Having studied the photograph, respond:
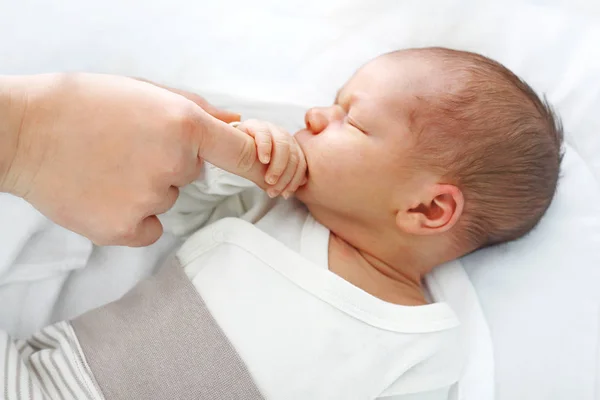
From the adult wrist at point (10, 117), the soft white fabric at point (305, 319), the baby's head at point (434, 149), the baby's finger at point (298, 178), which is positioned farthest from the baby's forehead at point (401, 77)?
the adult wrist at point (10, 117)

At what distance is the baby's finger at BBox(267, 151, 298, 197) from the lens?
106 cm

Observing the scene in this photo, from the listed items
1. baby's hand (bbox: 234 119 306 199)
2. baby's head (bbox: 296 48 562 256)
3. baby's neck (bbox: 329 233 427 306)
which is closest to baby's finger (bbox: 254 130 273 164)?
baby's hand (bbox: 234 119 306 199)

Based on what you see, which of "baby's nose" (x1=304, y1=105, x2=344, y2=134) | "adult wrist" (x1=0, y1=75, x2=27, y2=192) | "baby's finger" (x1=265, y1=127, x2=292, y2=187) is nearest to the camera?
"adult wrist" (x1=0, y1=75, x2=27, y2=192)

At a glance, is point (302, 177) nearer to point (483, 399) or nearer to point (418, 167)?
point (418, 167)

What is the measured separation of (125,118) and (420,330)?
57 cm

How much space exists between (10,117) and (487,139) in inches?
27.3

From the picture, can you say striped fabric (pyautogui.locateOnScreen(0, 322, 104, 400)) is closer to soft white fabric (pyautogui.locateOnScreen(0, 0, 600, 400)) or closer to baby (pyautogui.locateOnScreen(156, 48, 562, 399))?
soft white fabric (pyautogui.locateOnScreen(0, 0, 600, 400))

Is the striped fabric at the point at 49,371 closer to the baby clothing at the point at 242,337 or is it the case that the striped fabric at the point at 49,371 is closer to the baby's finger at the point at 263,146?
the baby clothing at the point at 242,337

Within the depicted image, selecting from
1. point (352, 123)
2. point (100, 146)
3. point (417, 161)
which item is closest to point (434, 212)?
point (417, 161)

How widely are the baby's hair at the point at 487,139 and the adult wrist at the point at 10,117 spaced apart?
0.58 m

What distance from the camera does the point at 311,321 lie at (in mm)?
1057

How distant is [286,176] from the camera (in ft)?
3.48

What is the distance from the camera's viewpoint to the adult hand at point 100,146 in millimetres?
914

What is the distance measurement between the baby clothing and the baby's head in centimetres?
12
